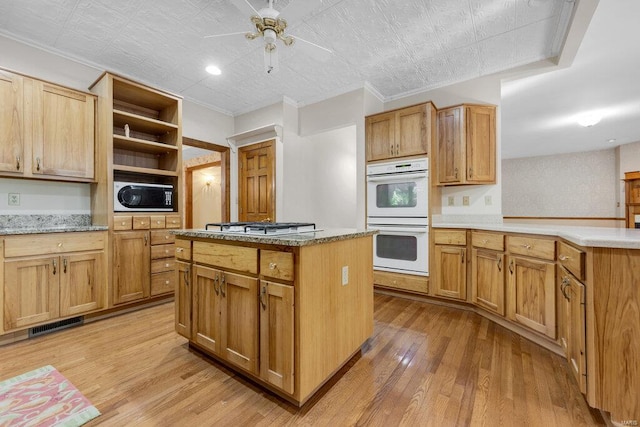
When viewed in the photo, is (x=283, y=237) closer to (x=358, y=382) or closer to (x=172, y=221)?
(x=358, y=382)

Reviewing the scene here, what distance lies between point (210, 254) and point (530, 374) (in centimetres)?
222

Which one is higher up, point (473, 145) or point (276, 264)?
point (473, 145)

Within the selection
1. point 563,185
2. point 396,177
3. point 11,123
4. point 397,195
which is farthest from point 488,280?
point 563,185

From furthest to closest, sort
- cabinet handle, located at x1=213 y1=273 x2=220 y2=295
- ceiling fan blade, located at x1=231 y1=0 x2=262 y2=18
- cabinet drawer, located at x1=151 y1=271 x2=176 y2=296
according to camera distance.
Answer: cabinet drawer, located at x1=151 y1=271 x2=176 y2=296, ceiling fan blade, located at x1=231 y1=0 x2=262 y2=18, cabinet handle, located at x1=213 y1=273 x2=220 y2=295

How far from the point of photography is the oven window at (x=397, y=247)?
3.17 meters

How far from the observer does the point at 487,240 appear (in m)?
2.59

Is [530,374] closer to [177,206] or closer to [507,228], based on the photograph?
[507,228]

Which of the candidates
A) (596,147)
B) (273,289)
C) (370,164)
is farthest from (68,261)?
(596,147)

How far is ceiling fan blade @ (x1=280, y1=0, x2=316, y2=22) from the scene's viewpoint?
2160 millimetres

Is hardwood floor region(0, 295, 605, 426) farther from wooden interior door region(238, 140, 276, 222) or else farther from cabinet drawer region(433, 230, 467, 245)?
wooden interior door region(238, 140, 276, 222)

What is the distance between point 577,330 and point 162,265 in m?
3.60

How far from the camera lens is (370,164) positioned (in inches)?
138

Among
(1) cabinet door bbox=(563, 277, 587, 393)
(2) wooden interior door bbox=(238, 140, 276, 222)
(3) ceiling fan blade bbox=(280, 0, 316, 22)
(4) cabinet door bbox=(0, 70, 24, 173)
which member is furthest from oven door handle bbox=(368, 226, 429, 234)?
(4) cabinet door bbox=(0, 70, 24, 173)

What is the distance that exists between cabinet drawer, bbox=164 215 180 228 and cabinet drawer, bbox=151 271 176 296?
547mm
